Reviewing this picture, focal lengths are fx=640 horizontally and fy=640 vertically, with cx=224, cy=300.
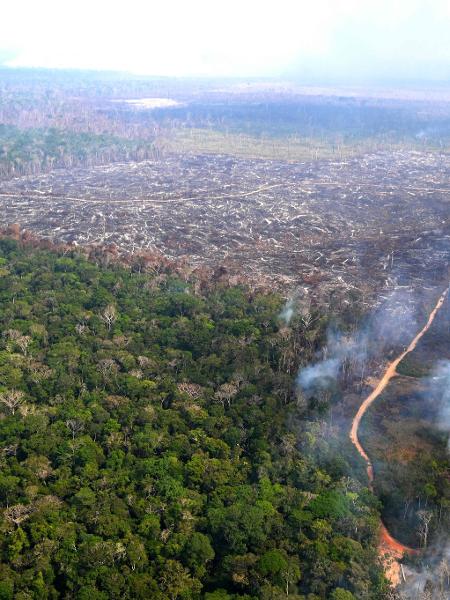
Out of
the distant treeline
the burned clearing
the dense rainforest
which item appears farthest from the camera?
the distant treeline

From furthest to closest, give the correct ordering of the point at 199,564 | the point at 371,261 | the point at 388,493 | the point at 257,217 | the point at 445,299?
the point at 257,217, the point at 371,261, the point at 445,299, the point at 388,493, the point at 199,564

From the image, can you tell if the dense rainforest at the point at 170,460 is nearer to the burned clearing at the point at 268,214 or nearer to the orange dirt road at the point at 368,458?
the orange dirt road at the point at 368,458

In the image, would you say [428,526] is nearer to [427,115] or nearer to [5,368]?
[5,368]

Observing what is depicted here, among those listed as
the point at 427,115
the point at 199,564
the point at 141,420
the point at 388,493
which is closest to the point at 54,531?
the point at 199,564

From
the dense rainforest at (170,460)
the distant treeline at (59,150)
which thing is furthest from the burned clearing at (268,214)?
the dense rainforest at (170,460)

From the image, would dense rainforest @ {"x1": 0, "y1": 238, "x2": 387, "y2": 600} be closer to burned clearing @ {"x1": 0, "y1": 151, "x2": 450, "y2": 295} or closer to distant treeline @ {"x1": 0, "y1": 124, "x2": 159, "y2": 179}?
burned clearing @ {"x1": 0, "y1": 151, "x2": 450, "y2": 295}

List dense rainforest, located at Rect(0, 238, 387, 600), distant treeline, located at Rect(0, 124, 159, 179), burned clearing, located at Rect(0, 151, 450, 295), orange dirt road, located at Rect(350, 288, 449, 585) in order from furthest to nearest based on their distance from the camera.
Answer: distant treeline, located at Rect(0, 124, 159, 179)
burned clearing, located at Rect(0, 151, 450, 295)
orange dirt road, located at Rect(350, 288, 449, 585)
dense rainforest, located at Rect(0, 238, 387, 600)

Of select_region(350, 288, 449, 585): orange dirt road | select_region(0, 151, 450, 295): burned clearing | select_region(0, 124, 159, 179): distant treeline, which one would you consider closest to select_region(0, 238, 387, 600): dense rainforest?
select_region(350, 288, 449, 585): orange dirt road

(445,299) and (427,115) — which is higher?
(427,115)
